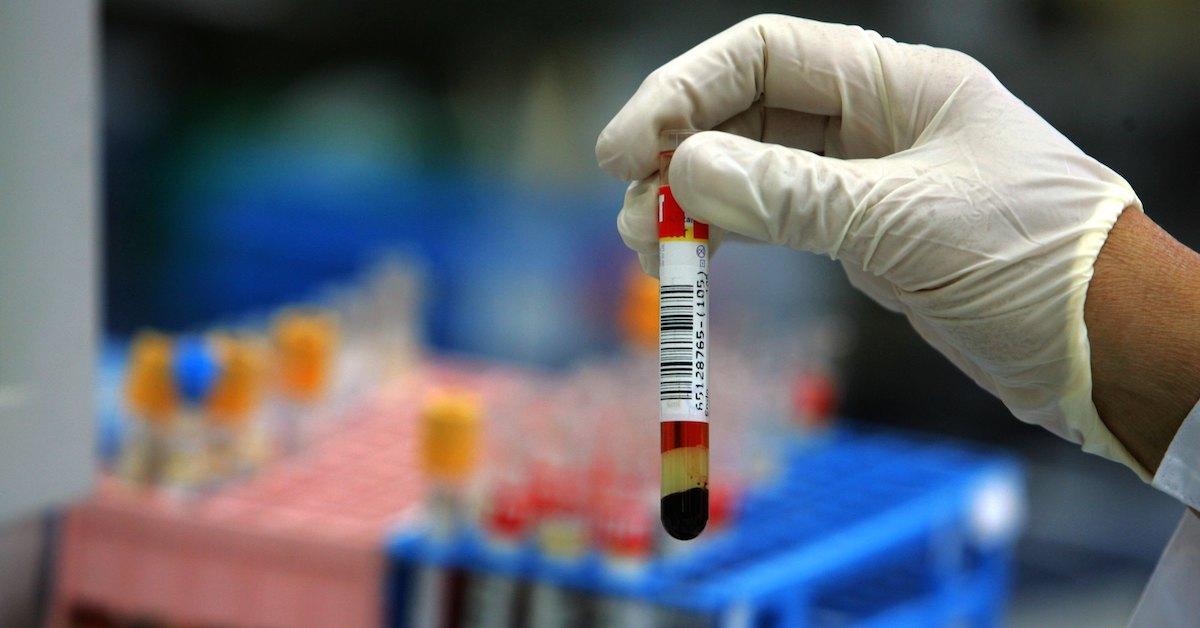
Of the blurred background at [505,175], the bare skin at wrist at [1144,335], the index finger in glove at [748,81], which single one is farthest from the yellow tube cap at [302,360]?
the bare skin at wrist at [1144,335]

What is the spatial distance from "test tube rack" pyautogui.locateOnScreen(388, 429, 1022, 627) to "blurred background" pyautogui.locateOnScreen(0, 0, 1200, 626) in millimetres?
789

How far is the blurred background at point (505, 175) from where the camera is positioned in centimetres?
304

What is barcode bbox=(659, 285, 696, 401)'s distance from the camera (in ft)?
Answer: 3.19

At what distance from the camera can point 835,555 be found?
187 centimetres

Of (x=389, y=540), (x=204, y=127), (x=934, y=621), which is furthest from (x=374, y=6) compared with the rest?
(x=934, y=621)

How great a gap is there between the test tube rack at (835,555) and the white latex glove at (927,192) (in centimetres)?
75

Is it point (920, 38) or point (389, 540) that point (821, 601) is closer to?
point (389, 540)

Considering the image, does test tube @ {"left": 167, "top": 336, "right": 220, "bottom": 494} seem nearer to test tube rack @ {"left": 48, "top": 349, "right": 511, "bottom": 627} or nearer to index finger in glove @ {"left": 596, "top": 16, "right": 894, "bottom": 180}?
test tube rack @ {"left": 48, "top": 349, "right": 511, "bottom": 627}

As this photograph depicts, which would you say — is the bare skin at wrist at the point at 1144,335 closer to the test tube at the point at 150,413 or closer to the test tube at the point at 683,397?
the test tube at the point at 683,397

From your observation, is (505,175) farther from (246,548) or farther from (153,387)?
(246,548)

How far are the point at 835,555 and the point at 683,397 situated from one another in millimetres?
1001

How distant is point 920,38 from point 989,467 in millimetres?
1166

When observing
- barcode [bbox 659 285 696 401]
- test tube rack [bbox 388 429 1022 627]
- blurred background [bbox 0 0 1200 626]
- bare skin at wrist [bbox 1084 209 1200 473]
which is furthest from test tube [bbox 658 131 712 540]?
blurred background [bbox 0 0 1200 626]

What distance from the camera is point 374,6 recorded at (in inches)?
148
